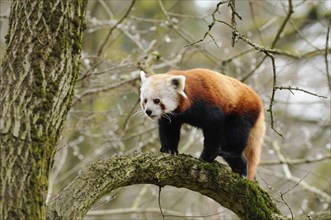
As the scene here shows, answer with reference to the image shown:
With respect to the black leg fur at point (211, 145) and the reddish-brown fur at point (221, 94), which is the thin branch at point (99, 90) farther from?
the black leg fur at point (211, 145)

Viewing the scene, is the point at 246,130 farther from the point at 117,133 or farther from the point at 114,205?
the point at 114,205

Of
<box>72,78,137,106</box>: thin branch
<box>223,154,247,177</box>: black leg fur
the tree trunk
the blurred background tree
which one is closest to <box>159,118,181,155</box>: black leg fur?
<box>223,154,247,177</box>: black leg fur

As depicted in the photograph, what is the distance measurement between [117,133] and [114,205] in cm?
377

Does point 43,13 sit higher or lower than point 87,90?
higher

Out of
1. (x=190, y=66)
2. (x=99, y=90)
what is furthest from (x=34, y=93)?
(x=190, y=66)

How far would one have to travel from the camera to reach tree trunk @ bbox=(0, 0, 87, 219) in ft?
11.0

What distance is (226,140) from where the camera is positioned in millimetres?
5613

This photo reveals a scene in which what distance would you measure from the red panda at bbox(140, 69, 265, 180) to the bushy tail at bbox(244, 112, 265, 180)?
1.8 inches

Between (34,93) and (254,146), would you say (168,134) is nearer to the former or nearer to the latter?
(254,146)

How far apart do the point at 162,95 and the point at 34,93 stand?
1.95 meters

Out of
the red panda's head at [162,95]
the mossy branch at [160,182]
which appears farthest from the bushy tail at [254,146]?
the mossy branch at [160,182]

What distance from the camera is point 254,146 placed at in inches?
235

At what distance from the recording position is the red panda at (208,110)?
5.29 m

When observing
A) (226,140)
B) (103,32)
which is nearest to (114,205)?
(103,32)
